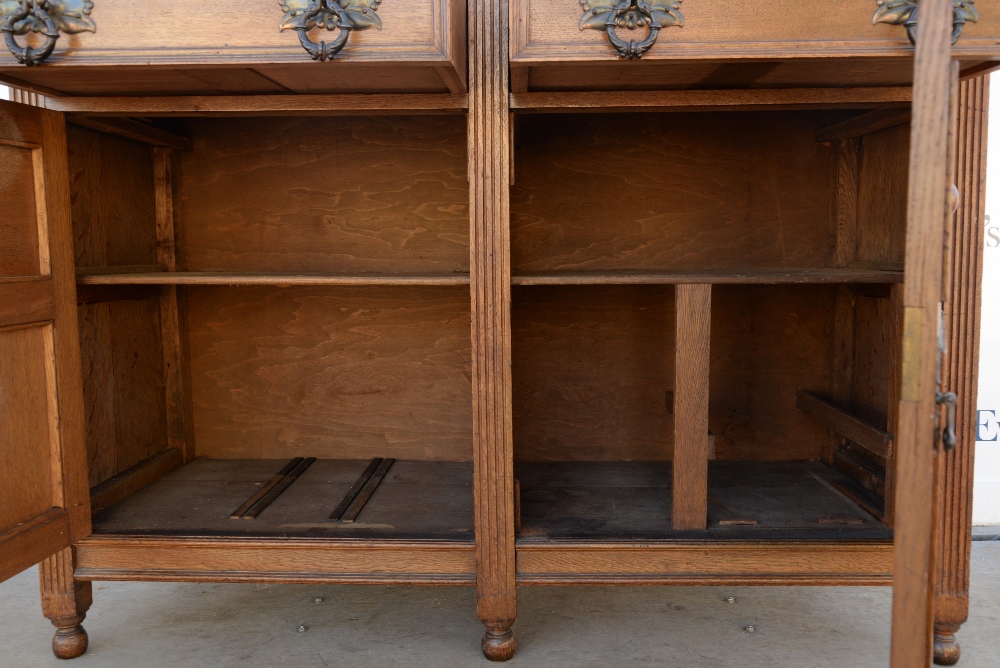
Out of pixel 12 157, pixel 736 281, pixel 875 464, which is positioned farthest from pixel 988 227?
pixel 12 157

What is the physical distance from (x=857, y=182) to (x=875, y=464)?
804mm

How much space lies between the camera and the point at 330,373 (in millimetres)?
2404

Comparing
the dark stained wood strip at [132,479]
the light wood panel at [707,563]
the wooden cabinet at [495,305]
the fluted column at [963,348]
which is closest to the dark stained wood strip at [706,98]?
the wooden cabinet at [495,305]

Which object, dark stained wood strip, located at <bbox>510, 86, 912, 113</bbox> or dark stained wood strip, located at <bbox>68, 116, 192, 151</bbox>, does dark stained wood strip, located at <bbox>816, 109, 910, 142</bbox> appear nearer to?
dark stained wood strip, located at <bbox>510, 86, 912, 113</bbox>

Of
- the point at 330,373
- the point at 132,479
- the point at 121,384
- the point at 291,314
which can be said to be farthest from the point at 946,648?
the point at 121,384

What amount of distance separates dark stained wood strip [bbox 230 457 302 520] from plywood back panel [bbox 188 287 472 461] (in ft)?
0.35

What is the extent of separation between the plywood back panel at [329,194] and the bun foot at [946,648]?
5.11ft

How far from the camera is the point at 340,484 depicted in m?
2.15

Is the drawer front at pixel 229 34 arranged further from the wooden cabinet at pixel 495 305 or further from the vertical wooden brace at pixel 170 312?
the vertical wooden brace at pixel 170 312

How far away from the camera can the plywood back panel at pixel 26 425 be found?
1.52 m

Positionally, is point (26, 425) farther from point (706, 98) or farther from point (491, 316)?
point (706, 98)

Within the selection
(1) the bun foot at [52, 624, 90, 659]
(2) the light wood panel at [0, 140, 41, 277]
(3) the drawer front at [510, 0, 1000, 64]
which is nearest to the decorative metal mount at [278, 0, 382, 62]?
(3) the drawer front at [510, 0, 1000, 64]

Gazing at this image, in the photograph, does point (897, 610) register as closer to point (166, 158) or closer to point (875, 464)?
point (875, 464)

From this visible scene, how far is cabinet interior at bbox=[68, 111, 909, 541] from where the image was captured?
218 centimetres
